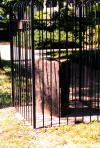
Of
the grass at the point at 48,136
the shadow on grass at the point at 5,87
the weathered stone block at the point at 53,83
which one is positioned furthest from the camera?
the shadow on grass at the point at 5,87

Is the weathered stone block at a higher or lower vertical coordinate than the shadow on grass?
higher

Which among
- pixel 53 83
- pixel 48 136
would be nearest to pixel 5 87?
pixel 53 83

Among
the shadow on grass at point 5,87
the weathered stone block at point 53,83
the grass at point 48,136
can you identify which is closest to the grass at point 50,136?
the grass at point 48,136

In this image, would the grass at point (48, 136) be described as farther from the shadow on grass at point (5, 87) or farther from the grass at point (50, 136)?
the shadow on grass at point (5, 87)

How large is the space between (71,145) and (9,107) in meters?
2.67

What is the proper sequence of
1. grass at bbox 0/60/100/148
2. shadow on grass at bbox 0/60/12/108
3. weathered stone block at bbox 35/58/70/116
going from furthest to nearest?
shadow on grass at bbox 0/60/12/108, weathered stone block at bbox 35/58/70/116, grass at bbox 0/60/100/148

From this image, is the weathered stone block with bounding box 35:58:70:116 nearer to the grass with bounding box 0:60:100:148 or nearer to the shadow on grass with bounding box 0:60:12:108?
the grass with bounding box 0:60:100:148

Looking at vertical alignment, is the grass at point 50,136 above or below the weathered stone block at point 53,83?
below

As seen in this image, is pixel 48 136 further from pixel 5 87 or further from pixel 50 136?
pixel 5 87

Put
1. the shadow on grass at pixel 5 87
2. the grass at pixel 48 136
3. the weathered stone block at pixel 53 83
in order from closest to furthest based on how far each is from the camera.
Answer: the grass at pixel 48 136
the weathered stone block at pixel 53 83
the shadow on grass at pixel 5 87

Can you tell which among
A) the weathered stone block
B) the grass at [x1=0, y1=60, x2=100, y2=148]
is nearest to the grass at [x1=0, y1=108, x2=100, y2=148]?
the grass at [x1=0, y1=60, x2=100, y2=148]

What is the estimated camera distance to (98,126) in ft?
16.6

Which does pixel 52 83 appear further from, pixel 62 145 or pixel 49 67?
pixel 62 145

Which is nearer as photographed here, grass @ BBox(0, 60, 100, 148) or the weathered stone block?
grass @ BBox(0, 60, 100, 148)
